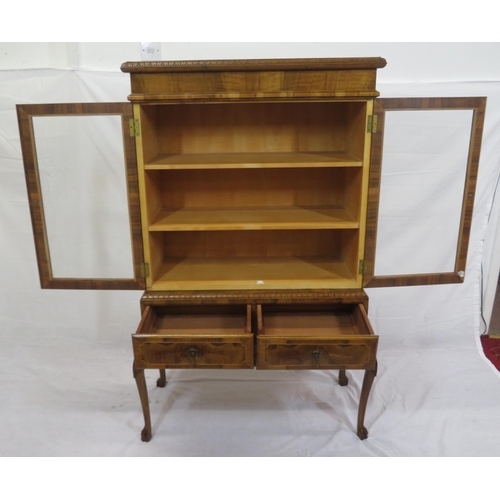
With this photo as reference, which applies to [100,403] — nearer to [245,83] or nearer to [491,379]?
[245,83]

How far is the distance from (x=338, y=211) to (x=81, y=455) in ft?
4.12

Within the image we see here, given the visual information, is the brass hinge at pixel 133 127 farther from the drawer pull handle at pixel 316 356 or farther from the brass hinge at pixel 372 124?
the drawer pull handle at pixel 316 356

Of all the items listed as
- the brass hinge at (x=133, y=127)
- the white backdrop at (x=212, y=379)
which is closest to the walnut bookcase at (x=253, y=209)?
the brass hinge at (x=133, y=127)

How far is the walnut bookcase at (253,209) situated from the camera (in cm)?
137

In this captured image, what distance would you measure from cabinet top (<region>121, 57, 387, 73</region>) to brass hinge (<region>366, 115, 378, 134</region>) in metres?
0.15

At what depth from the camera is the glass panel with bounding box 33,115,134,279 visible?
152 cm

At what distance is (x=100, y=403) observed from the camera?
1.82 m

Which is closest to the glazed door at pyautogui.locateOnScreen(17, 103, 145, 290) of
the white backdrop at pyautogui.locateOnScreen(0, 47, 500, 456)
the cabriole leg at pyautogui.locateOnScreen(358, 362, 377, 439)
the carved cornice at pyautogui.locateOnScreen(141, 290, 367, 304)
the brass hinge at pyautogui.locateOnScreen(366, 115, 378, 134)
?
the carved cornice at pyautogui.locateOnScreen(141, 290, 367, 304)

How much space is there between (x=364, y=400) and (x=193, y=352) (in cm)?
64

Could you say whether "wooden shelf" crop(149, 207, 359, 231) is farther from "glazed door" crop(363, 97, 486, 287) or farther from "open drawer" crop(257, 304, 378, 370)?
"open drawer" crop(257, 304, 378, 370)

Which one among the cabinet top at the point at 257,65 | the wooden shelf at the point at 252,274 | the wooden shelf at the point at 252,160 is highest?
the cabinet top at the point at 257,65

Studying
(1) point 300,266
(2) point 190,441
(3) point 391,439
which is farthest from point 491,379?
(2) point 190,441

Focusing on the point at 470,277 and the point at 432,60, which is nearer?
the point at 432,60

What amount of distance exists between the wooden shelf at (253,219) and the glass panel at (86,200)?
17cm
